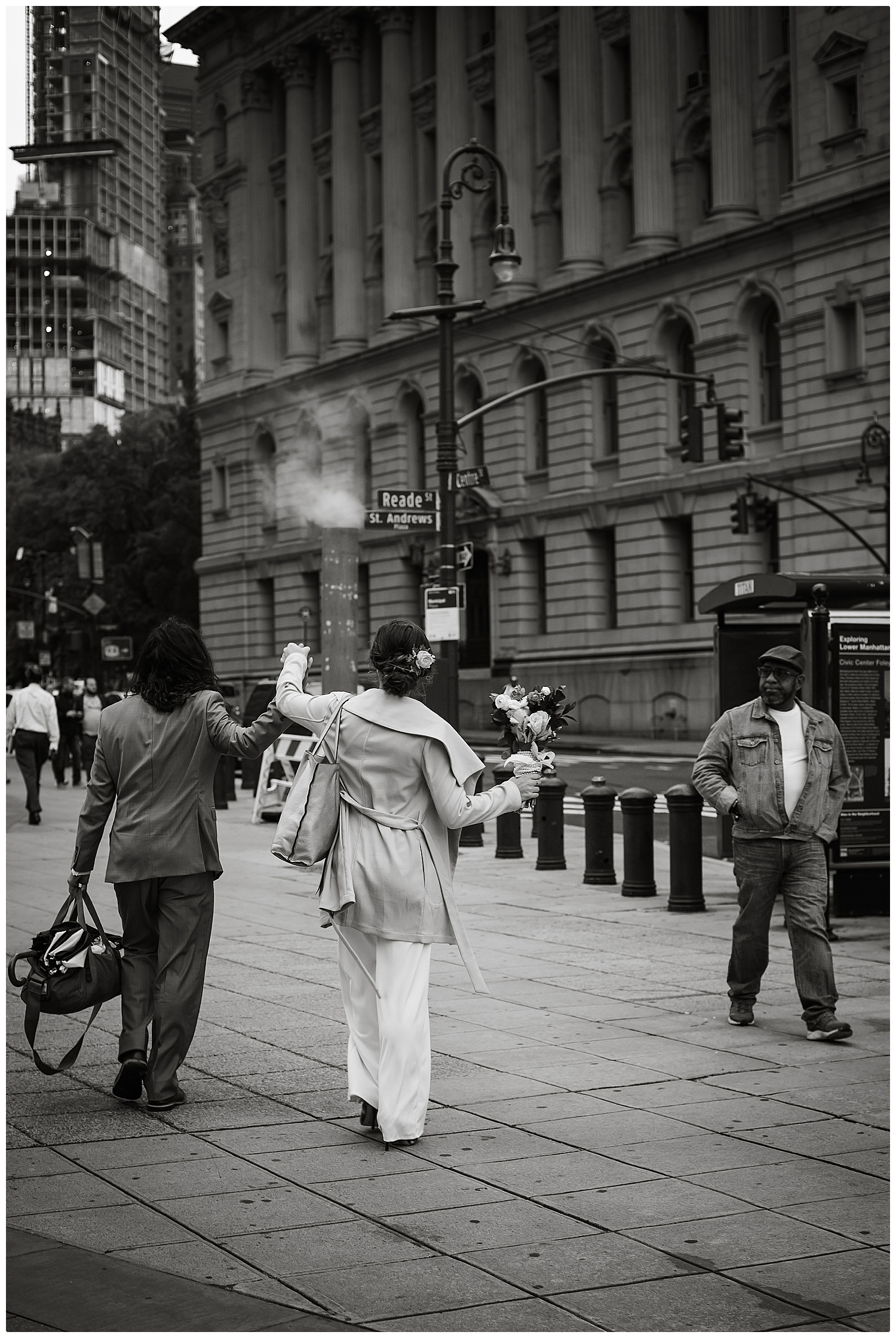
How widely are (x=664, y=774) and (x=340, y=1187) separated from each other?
23.2 metres

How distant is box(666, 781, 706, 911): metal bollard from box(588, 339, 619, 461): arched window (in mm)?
32882

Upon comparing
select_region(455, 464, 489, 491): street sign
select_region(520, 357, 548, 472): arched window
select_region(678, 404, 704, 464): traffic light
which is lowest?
select_region(455, 464, 489, 491): street sign

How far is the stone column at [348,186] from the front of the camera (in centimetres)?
5603

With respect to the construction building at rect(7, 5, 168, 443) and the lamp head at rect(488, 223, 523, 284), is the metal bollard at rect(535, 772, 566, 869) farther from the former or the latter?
the construction building at rect(7, 5, 168, 443)

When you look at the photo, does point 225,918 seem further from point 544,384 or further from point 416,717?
point 544,384

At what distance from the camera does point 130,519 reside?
75.2 m

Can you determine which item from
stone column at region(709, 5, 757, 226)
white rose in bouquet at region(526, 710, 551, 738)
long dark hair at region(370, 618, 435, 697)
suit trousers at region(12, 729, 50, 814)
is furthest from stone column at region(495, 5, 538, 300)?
long dark hair at region(370, 618, 435, 697)

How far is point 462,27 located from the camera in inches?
2002

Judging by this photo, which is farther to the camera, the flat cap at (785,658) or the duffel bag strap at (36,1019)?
the flat cap at (785,658)

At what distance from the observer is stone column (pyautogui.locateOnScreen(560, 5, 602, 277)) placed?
149ft

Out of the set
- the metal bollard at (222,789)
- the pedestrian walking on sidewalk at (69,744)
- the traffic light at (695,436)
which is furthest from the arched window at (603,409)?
the metal bollard at (222,789)

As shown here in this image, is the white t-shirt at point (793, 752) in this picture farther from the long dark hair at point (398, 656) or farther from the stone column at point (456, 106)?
the stone column at point (456, 106)

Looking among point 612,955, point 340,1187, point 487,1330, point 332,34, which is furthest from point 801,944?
point 332,34

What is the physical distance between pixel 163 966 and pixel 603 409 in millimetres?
39993
